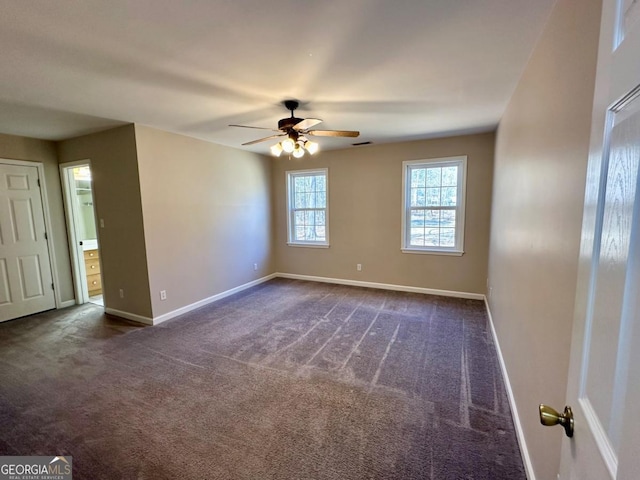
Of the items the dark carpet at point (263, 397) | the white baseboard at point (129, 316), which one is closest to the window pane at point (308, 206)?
the dark carpet at point (263, 397)

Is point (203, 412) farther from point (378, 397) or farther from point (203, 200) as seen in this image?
point (203, 200)

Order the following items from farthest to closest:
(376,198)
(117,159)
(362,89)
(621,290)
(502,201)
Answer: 1. (376,198)
2. (117,159)
3. (502,201)
4. (362,89)
5. (621,290)

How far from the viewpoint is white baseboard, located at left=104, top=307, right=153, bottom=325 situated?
11.9 feet

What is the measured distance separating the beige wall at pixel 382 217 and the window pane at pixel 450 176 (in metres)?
0.20

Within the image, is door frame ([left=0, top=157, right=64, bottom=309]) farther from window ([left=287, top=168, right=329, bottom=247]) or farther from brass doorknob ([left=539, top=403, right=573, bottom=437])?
brass doorknob ([left=539, top=403, right=573, bottom=437])

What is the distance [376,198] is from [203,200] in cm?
273

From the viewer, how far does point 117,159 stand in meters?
3.52

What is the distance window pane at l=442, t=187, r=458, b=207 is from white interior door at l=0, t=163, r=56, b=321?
5860mm

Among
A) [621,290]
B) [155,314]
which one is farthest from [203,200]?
[621,290]

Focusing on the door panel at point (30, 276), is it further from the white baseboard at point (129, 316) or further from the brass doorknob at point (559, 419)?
the brass doorknob at point (559, 419)

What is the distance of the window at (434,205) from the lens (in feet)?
14.1

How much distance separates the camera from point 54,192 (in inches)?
164

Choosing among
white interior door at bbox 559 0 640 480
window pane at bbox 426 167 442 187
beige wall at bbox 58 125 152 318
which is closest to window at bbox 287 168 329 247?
window pane at bbox 426 167 442 187

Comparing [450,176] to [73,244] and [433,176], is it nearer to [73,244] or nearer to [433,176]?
[433,176]
